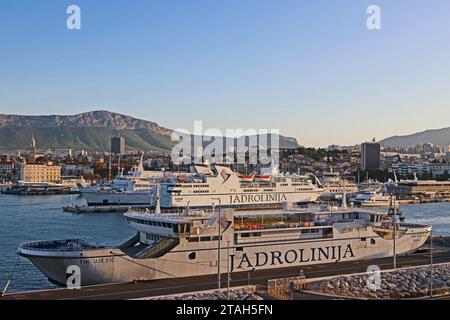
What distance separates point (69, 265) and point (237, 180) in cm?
2761

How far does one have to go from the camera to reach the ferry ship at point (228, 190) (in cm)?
3938

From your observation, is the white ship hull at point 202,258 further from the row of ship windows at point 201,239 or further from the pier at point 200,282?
the pier at point 200,282

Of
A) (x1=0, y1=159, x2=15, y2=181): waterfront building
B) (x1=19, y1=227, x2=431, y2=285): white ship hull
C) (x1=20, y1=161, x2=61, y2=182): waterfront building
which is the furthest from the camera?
(x1=0, y1=159, x2=15, y2=181): waterfront building

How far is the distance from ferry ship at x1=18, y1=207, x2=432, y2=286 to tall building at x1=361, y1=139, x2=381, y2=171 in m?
88.4

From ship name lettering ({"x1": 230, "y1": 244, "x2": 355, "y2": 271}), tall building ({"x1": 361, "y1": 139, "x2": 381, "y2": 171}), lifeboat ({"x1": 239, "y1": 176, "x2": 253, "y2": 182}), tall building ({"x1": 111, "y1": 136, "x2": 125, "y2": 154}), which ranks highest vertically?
tall building ({"x1": 111, "y1": 136, "x2": 125, "y2": 154})

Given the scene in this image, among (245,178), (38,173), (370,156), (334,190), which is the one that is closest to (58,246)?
(245,178)

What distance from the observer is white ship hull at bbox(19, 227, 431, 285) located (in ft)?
46.4

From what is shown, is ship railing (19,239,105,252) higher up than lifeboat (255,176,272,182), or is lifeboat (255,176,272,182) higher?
lifeboat (255,176,272,182)

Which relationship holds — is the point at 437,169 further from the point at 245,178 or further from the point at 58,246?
the point at 58,246

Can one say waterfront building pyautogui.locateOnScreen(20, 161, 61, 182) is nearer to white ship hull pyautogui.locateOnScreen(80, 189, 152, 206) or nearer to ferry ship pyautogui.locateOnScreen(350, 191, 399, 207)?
white ship hull pyautogui.locateOnScreen(80, 189, 152, 206)

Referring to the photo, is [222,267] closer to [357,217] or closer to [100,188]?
[357,217]

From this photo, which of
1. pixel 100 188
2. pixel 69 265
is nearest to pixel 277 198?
pixel 100 188

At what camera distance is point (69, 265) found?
1406 cm

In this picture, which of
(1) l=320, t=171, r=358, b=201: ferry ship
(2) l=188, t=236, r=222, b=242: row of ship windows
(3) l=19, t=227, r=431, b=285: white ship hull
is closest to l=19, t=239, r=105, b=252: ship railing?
(3) l=19, t=227, r=431, b=285: white ship hull
